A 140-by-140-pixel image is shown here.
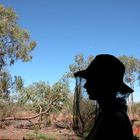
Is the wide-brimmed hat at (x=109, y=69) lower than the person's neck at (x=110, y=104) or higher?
higher

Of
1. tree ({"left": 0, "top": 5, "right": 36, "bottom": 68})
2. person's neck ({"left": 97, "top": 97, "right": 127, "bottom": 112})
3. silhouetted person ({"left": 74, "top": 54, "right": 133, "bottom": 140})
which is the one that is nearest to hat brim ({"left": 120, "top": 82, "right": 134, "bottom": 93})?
silhouetted person ({"left": 74, "top": 54, "right": 133, "bottom": 140})

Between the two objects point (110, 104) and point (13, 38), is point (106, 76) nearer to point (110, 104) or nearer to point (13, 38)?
point (110, 104)

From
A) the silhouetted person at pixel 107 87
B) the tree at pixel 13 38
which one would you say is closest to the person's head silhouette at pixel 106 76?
the silhouetted person at pixel 107 87

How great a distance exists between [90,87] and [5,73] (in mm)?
25506

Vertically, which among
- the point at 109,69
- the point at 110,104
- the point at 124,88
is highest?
the point at 109,69

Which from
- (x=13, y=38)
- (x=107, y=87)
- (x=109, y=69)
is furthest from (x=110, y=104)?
(x=13, y=38)

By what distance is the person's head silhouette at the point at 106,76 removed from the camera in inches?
101

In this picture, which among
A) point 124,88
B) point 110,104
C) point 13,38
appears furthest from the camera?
point 13,38

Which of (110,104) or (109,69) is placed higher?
(109,69)

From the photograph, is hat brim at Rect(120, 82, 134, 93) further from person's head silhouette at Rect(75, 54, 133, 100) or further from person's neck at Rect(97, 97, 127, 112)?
person's neck at Rect(97, 97, 127, 112)

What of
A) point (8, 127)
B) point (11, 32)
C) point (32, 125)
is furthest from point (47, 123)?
point (11, 32)

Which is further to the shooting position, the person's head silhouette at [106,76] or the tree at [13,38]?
the tree at [13,38]

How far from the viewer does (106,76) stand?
2.57 m

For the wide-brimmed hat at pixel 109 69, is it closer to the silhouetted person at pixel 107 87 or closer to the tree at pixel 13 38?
the silhouetted person at pixel 107 87
